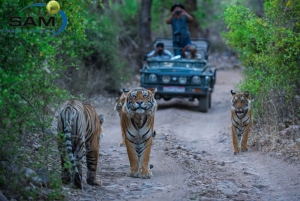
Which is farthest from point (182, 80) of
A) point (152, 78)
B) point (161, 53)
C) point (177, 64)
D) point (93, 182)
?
point (93, 182)

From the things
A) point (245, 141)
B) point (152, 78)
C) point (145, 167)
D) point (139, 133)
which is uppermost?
point (139, 133)

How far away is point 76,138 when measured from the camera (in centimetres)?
748

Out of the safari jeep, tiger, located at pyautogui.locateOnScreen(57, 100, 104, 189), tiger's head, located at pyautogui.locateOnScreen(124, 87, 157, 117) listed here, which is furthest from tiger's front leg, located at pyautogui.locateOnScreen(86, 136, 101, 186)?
the safari jeep

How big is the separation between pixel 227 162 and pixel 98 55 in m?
9.85

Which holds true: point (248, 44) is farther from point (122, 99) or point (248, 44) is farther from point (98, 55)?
point (98, 55)

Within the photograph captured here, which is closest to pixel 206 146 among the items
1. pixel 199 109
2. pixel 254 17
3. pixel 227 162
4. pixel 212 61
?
pixel 227 162

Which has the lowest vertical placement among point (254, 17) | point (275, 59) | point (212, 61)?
point (212, 61)

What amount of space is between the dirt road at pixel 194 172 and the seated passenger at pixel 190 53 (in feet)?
11.3

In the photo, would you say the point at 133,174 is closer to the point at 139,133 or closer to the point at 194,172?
the point at 139,133

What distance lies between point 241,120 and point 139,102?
3.37 meters

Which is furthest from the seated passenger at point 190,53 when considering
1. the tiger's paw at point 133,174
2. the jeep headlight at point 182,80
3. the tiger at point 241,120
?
the tiger's paw at point 133,174

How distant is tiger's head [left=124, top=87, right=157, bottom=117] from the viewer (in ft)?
28.5

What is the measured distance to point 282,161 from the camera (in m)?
10.1

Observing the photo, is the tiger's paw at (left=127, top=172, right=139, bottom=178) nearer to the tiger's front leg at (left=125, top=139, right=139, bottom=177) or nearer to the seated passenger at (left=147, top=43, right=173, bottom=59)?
the tiger's front leg at (left=125, top=139, right=139, bottom=177)
